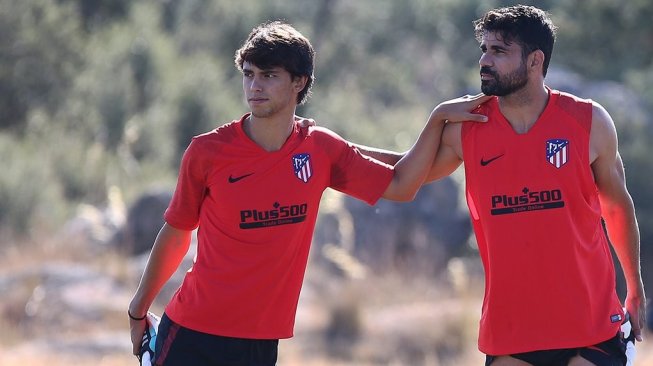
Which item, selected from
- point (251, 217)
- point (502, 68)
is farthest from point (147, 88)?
point (502, 68)

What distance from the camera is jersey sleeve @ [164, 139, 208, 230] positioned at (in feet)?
15.8

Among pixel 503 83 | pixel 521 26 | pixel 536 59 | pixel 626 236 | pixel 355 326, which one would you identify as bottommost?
pixel 355 326

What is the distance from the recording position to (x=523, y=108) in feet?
16.0

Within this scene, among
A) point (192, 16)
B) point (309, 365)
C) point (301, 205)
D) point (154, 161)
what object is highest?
point (192, 16)

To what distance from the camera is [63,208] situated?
19.1 meters

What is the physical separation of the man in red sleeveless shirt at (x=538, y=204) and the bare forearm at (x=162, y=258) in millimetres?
1163

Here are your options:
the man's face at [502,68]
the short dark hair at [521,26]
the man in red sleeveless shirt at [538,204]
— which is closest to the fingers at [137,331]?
the man in red sleeveless shirt at [538,204]

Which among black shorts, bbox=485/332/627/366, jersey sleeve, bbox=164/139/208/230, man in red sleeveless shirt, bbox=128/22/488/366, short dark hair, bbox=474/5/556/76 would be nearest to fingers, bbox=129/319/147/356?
man in red sleeveless shirt, bbox=128/22/488/366

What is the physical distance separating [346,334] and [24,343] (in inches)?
125

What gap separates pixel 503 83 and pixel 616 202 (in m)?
0.66

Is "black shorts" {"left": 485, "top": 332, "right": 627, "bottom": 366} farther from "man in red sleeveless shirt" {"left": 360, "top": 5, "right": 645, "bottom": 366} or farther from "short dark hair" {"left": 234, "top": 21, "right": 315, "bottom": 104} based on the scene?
"short dark hair" {"left": 234, "top": 21, "right": 315, "bottom": 104}

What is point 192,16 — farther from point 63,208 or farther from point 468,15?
point 63,208

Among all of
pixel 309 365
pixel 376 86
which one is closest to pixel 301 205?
pixel 309 365

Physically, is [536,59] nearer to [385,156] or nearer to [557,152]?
[557,152]
